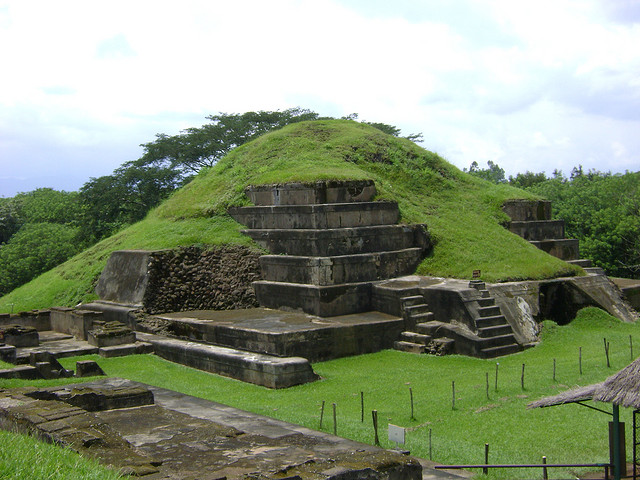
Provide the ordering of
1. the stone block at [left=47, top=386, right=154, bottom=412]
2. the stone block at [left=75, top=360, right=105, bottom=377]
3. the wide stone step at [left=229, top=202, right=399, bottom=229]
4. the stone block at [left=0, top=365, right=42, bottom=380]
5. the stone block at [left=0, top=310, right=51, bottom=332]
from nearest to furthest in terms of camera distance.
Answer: the stone block at [left=47, top=386, right=154, bottom=412]
the stone block at [left=0, top=365, right=42, bottom=380]
the stone block at [left=75, top=360, right=105, bottom=377]
the wide stone step at [left=229, top=202, right=399, bottom=229]
the stone block at [left=0, top=310, right=51, bottom=332]

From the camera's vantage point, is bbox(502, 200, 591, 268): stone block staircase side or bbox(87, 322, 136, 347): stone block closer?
bbox(87, 322, 136, 347): stone block

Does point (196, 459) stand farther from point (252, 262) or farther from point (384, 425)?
point (252, 262)

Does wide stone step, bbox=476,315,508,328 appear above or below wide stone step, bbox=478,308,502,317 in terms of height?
below

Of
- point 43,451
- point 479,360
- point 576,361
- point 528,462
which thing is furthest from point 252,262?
point 43,451

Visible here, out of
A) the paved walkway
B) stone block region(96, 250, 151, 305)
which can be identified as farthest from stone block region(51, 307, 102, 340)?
the paved walkway

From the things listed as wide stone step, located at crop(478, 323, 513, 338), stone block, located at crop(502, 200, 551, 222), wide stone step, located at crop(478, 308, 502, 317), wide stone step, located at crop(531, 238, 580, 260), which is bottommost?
wide stone step, located at crop(478, 323, 513, 338)

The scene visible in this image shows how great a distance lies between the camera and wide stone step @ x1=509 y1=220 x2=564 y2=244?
19.0 metres

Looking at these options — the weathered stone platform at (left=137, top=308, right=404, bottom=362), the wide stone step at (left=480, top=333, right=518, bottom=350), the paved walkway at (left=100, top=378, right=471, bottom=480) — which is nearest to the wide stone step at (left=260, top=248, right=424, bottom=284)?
the weathered stone platform at (left=137, top=308, right=404, bottom=362)

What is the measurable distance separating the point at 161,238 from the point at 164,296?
2461mm

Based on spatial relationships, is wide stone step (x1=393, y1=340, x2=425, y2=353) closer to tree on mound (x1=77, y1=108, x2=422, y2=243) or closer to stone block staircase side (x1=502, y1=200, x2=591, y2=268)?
stone block staircase side (x1=502, y1=200, x2=591, y2=268)

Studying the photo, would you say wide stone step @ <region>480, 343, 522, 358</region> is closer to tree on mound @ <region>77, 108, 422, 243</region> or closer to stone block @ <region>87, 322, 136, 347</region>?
stone block @ <region>87, 322, 136, 347</region>

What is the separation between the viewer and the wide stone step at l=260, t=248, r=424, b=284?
14.7 metres

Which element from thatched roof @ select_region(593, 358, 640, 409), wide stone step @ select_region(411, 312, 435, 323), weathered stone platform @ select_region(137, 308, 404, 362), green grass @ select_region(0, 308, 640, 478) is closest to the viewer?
thatched roof @ select_region(593, 358, 640, 409)

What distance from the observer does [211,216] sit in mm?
18797
